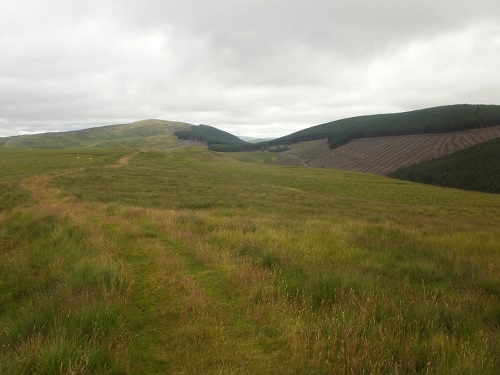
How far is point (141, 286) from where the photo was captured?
20.5 ft

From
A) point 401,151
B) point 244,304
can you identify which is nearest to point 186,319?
point 244,304

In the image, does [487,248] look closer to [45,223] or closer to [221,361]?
[221,361]

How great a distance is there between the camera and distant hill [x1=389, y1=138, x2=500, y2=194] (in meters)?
117

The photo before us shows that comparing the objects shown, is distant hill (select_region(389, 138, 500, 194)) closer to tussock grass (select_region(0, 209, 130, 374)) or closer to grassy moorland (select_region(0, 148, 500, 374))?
grassy moorland (select_region(0, 148, 500, 374))

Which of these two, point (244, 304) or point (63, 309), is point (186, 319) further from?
point (63, 309)

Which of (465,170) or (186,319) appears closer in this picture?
(186,319)

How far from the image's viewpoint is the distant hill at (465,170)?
4606 inches

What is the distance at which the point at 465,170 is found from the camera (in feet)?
409

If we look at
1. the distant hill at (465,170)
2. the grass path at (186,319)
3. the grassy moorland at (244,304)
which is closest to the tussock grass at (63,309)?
the grassy moorland at (244,304)

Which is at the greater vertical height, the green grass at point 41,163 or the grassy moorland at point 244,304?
the green grass at point 41,163

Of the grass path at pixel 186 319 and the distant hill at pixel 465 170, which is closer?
the grass path at pixel 186 319

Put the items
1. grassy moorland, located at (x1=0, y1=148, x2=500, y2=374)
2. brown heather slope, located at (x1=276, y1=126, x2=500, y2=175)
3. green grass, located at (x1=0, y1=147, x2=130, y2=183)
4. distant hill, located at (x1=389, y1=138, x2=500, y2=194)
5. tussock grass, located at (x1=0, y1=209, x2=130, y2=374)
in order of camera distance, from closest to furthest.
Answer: tussock grass, located at (x1=0, y1=209, x2=130, y2=374)
grassy moorland, located at (x1=0, y1=148, x2=500, y2=374)
green grass, located at (x1=0, y1=147, x2=130, y2=183)
distant hill, located at (x1=389, y1=138, x2=500, y2=194)
brown heather slope, located at (x1=276, y1=126, x2=500, y2=175)

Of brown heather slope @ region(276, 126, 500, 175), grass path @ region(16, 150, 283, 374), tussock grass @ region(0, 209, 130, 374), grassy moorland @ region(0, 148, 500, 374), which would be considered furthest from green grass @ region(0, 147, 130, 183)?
brown heather slope @ region(276, 126, 500, 175)

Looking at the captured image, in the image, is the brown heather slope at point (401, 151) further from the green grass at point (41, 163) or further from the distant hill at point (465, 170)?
the green grass at point (41, 163)
